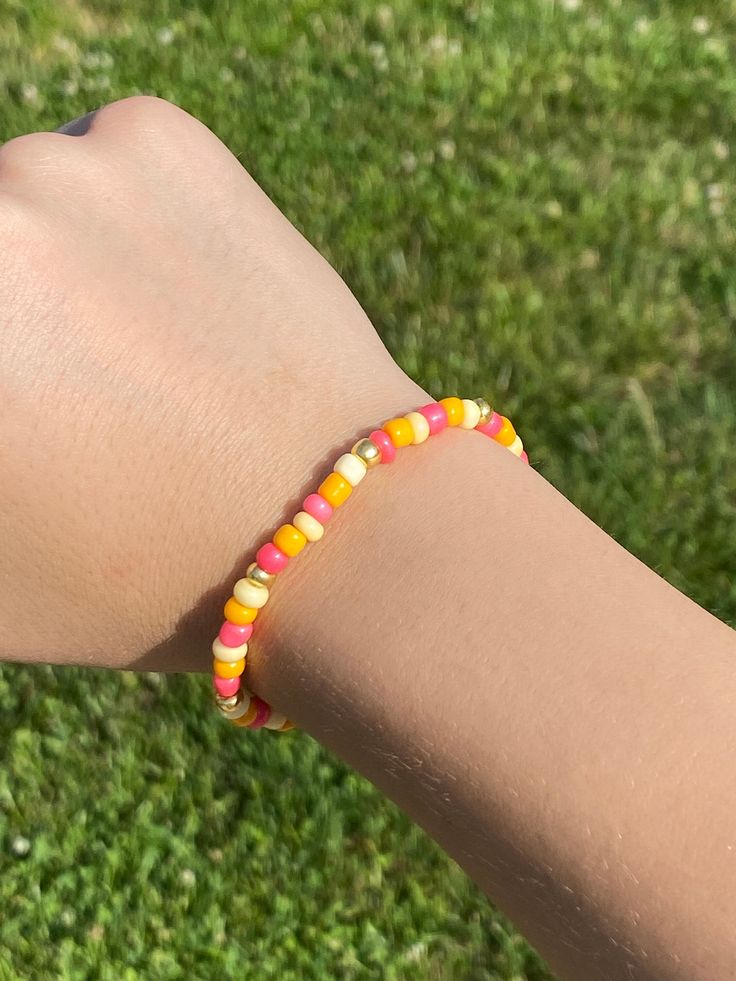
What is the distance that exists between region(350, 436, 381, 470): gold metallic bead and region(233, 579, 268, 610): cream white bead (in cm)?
30

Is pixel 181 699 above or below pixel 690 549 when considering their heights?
below

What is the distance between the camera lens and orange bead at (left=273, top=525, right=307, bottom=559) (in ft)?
5.95

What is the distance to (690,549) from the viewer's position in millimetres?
3785

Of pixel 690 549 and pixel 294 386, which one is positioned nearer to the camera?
pixel 294 386

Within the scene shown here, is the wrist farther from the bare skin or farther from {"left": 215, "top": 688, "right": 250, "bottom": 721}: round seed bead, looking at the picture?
{"left": 215, "top": 688, "right": 250, "bottom": 721}: round seed bead

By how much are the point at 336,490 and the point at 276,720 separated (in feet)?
1.78

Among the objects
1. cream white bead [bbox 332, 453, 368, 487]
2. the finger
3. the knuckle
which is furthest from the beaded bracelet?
the finger

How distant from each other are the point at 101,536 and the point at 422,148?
3.33 m

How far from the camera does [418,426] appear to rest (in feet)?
6.13

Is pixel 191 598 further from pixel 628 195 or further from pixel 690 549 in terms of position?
pixel 628 195

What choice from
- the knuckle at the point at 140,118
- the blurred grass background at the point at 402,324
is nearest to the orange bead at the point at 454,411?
the knuckle at the point at 140,118

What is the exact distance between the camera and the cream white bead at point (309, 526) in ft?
5.96

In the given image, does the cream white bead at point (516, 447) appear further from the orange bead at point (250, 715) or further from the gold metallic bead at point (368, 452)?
the orange bead at point (250, 715)

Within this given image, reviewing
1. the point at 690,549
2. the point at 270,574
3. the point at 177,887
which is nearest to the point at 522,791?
the point at 270,574
